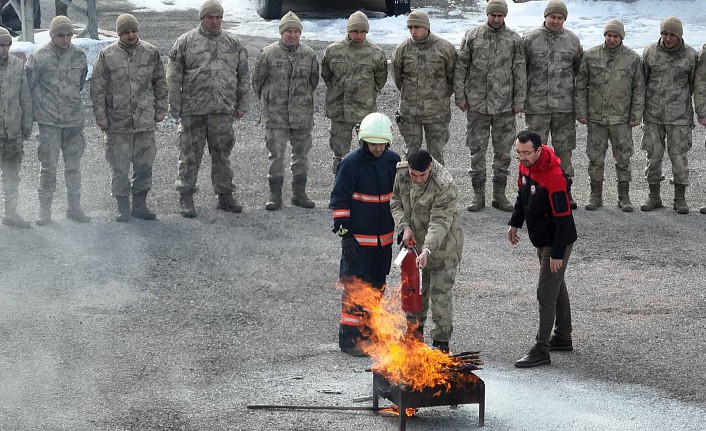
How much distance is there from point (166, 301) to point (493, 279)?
3.35 metres

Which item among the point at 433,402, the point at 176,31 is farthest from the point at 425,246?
the point at 176,31

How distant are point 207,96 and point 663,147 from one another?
5.69 meters

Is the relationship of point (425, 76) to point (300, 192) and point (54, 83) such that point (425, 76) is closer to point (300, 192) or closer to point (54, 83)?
point (300, 192)

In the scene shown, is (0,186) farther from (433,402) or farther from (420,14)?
(433,402)

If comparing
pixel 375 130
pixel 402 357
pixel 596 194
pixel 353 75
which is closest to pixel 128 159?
pixel 353 75

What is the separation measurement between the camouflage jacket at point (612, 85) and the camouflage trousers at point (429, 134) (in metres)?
1.70

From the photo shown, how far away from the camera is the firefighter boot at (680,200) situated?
1404 cm

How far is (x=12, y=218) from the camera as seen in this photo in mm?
13055

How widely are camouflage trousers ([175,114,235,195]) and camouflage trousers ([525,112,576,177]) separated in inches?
150

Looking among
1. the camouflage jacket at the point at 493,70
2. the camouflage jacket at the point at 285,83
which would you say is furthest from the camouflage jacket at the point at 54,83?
the camouflage jacket at the point at 493,70

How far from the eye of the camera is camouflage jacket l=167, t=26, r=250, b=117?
13664 millimetres

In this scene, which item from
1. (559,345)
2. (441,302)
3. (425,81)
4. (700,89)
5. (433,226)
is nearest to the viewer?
(433,226)

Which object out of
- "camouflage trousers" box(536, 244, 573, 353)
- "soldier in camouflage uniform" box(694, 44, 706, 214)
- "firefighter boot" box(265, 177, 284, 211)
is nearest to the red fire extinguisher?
"camouflage trousers" box(536, 244, 573, 353)

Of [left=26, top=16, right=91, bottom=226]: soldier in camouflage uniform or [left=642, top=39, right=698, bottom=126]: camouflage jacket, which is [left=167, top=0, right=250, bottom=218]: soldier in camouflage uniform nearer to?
[left=26, top=16, right=91, bottom=226]: soldier in camouflage uniform
